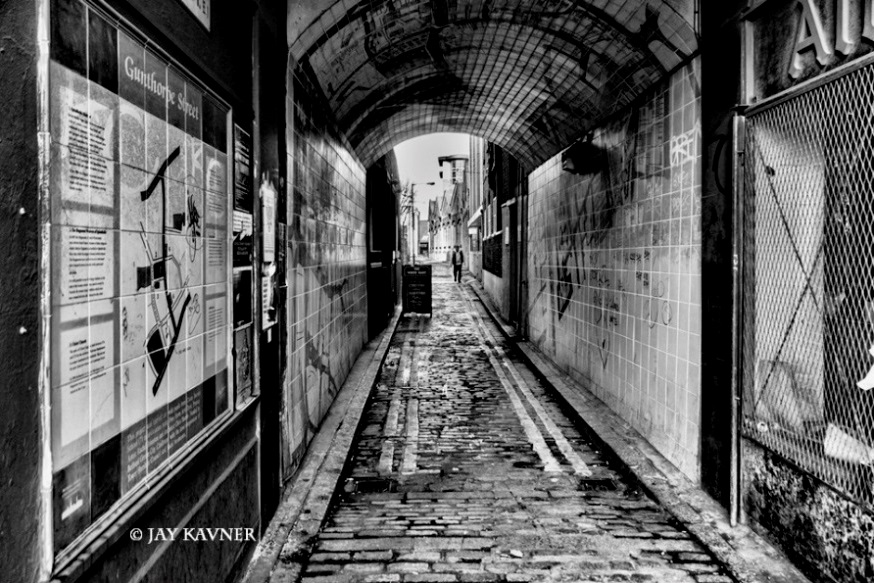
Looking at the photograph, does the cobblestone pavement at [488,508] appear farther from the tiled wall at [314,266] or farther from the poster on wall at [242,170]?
the poster on wall at [242,170]

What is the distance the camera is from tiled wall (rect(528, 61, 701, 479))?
5223 mm

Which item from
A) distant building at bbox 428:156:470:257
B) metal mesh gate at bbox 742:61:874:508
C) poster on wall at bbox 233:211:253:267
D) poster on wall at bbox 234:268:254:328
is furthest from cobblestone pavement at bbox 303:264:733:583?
distant building at bbox 428:156:470:257

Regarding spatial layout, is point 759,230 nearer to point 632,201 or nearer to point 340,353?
point 632,201

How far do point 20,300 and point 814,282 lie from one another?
422 cm

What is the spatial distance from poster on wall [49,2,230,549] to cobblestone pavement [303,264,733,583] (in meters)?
1.77

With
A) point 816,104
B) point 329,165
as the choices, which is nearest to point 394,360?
point 329,165

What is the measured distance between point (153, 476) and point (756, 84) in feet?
15.3

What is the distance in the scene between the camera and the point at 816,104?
11.8ft

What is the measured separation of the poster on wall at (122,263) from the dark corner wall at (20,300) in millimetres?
84

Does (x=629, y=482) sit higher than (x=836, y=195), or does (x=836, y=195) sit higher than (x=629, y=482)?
(x=836, y=195)

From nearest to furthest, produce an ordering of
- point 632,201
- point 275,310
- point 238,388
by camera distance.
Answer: point 238,388
point 275,310
point 632,201

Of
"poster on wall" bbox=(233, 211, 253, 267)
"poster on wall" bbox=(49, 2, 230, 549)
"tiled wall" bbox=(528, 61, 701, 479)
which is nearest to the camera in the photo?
"poster on wall" bbox=(49, 2, 230, 549)

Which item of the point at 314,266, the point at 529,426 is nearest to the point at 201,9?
the point at 314,266

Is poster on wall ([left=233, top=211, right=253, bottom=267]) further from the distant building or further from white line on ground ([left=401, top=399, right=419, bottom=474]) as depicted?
the distant building
